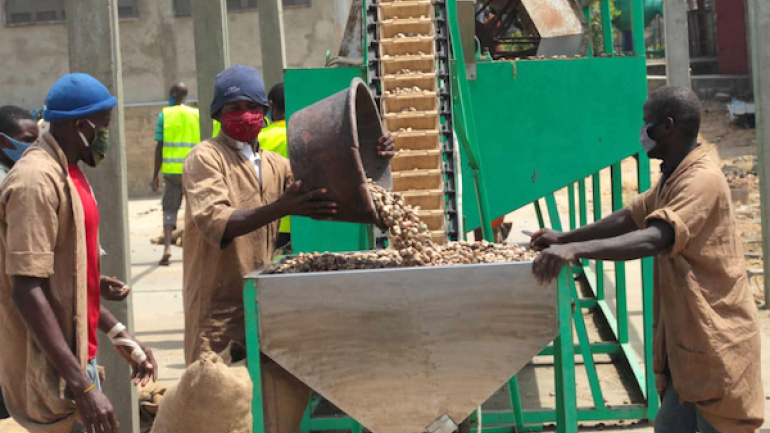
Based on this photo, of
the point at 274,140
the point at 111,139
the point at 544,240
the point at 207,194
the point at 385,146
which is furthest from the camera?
the point at 274,140

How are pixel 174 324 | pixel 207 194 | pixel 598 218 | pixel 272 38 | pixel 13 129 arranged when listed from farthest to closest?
pixel 272 38 < pixel 174 324 < pixel 598 218 < pixel 13 129 < pixel 207 194

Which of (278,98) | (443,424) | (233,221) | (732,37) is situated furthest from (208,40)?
(732,37)

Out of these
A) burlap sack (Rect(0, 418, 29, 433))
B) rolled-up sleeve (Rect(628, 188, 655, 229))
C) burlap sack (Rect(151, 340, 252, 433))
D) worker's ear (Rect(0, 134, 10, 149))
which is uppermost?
worker's ear (Rect(0, 134, 10, 149))

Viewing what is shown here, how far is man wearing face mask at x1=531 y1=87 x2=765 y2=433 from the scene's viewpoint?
3473 millimetres

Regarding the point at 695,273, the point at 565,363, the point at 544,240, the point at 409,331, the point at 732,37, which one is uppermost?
the point at 732,37

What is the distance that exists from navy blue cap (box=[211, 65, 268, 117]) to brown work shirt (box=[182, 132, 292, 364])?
0.17 metres

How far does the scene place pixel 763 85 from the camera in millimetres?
7793

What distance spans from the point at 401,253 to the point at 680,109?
3.69 ft

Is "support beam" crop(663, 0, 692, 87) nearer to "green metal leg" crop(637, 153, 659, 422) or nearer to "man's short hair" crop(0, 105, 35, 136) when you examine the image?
"green metal leg" crop(637, 153, 659, 422)

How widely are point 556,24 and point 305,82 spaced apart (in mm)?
2908

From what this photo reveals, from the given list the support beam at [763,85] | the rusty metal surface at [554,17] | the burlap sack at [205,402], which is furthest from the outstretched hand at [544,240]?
the support beam at [763,85]

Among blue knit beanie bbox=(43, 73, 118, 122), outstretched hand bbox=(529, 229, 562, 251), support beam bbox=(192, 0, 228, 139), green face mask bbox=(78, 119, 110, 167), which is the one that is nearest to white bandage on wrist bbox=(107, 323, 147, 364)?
green face mask bbox=(78, 119, 110, 167)

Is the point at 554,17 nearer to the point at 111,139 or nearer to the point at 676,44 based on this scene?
the point at 676,44

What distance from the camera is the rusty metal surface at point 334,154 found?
365 centimetres
